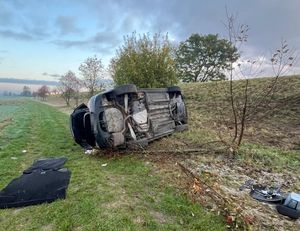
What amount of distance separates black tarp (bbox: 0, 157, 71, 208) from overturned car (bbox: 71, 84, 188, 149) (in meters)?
1.31

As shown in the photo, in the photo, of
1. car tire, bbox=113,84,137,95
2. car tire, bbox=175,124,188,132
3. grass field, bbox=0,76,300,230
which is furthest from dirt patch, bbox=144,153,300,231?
car tire, bbox=175,124,188,132

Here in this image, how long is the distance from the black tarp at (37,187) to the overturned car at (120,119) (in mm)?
1310

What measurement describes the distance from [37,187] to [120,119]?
2.84 meters

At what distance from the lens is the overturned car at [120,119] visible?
706 cm

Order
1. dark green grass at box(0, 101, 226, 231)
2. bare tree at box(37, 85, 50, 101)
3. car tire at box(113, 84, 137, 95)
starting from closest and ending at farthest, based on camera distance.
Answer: dark green grass at box(0, 101, 226, 231), car tire at box(113, 84, 137, 95), bare tree at box(37, 85, 50, 101)

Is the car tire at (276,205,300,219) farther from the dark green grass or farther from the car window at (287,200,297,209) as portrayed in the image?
the dark green grass

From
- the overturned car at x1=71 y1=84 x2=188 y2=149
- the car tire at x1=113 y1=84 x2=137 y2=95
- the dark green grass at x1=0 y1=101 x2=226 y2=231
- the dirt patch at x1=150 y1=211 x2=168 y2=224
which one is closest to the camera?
the dark green grass at x1=0 y1=101 x2=226 y2=231

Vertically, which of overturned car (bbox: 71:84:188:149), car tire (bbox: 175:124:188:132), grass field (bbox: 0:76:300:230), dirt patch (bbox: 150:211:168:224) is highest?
overturned car (bbox: 71:84:188:149)

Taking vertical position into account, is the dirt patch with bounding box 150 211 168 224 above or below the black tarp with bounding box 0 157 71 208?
below

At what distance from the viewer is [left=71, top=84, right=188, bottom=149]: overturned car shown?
23.2 feet

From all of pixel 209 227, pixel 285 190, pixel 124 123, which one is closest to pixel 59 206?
pixel 209 227

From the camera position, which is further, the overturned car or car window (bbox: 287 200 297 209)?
the overturned car

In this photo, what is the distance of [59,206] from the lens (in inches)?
172

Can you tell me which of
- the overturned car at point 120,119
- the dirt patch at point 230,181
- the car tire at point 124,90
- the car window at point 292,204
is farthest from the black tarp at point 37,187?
the car window at point 292,204
